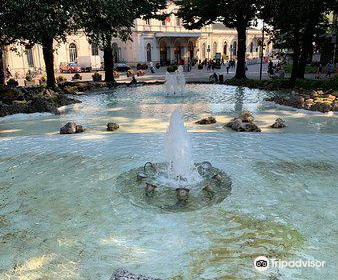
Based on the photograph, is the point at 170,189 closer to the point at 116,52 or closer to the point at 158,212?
the point at 158,212

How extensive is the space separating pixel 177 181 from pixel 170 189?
1.20 feet

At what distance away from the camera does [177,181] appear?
22.7 ft

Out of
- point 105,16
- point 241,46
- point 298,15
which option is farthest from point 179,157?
point 241,46

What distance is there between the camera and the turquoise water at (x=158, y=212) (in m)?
4.51

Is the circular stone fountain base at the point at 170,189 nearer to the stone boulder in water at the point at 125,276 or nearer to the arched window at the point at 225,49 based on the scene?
the stone boulder in water at the point at 125,276

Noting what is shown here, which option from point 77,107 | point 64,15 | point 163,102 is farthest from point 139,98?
point 64,15

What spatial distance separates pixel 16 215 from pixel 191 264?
10.5 ft

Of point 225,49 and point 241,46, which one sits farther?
point 225,49

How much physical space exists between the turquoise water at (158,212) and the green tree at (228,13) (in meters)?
17.3

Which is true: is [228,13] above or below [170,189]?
above

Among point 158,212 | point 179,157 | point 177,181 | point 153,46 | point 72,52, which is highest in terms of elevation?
point 153,46

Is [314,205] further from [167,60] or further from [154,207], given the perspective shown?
[167,60]

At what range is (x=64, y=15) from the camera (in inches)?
644

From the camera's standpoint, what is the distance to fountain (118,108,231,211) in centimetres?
614
